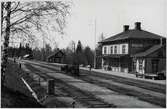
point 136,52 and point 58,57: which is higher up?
point 136,52

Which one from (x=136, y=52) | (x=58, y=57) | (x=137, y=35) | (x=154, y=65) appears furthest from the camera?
(x=58, y=57)

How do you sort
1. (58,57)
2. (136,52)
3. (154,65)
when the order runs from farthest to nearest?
(58,57)
(136,52)
(154,65)

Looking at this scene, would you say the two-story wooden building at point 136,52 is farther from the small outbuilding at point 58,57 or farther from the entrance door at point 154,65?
the small outbuilding at point 58,57

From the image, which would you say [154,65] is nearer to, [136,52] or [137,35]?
[136,52]

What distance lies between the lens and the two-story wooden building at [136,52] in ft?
118

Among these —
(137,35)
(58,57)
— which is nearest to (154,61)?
(137,35)

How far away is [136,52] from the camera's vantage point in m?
41.7

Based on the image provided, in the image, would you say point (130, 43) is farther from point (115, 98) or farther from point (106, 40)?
point (115, 98)

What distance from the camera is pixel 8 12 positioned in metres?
13.7

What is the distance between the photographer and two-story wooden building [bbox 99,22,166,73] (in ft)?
118

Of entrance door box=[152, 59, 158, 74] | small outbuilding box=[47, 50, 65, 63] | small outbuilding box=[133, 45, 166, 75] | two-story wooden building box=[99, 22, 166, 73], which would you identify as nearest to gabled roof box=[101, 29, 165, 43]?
two-story wooden building box=[99, 22, 166, 73]

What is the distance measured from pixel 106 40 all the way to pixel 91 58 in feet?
15.3

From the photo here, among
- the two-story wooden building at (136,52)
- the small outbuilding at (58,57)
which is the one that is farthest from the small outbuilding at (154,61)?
the small outbuilding at (58,57)

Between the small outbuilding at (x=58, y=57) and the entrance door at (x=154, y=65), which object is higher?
the small outbuilding at (x=58, y=57)
